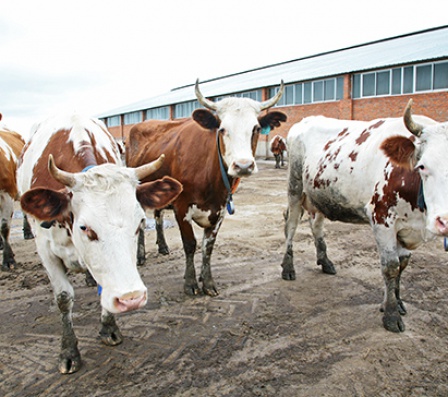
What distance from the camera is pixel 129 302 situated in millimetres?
2238

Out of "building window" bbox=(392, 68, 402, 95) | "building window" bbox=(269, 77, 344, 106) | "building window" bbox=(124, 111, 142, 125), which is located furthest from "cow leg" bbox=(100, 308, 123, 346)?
"building window" bbox=(124, 111, 142, 125)

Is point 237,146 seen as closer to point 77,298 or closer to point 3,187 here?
point 77,298

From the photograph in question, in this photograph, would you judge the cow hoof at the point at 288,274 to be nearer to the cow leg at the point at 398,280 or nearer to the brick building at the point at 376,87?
the cow leg at the point at 398,280

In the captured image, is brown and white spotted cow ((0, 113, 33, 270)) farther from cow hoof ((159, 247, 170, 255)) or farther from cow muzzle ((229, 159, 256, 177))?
cow muzzle ((229, 159, 256, 177))

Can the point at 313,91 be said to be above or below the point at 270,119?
above

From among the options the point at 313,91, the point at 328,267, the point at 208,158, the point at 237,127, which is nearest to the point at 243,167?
the point at 237,127

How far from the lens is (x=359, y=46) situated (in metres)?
33.6

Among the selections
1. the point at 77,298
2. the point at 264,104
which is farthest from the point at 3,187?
the point at 264,104

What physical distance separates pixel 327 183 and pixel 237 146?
4.17 ft

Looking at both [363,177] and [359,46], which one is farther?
[359,46]

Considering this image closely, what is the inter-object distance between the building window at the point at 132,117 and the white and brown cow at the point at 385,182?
38833 millimetres

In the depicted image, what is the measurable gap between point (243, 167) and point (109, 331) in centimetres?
201

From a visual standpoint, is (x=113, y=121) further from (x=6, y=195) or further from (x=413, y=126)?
(x=413, y=126)

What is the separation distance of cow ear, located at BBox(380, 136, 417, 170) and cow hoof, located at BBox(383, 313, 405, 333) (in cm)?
143
